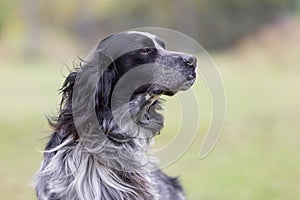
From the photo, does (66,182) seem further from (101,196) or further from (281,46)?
(281,46)

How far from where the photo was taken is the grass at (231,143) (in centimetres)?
925

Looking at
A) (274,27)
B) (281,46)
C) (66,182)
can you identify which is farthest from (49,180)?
(274,27)

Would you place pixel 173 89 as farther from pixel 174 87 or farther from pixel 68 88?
pixel 68 88

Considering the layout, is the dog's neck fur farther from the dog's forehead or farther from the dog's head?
the dog's forehead

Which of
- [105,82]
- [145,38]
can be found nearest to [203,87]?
[145,38]

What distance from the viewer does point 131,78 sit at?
5500 mm

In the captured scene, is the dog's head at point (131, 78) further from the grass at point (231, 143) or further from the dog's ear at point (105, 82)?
the grass at point (231, 143)

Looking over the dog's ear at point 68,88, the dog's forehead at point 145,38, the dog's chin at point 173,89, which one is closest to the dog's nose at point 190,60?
the dog's chin at point 173,89

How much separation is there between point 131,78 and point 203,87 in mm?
8175

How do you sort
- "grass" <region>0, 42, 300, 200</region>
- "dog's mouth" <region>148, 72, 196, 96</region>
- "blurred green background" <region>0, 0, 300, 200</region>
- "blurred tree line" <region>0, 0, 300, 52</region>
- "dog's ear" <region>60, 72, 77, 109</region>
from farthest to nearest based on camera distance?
"blurred tree line" <region>0, 0, 300, 52</region>
"blurred green background" <region>0, 0, 300, 200</region>
"grass" <region>0, 42, 300, 200</region>
"dog's mouth" <region>148, 72, 196, 96</region>
"dog's ear" <region>60, 72, 77, 109</region>

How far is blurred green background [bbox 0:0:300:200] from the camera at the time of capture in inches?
394

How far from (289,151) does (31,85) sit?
16.0 metres

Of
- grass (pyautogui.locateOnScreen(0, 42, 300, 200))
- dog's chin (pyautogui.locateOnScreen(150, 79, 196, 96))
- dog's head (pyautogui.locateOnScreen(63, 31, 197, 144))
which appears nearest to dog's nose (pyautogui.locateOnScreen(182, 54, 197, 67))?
dog's head (pyautogui.locateOnScreen(63, 31, 197, 144))

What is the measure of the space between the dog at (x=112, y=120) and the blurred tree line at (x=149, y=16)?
33.6 metres
